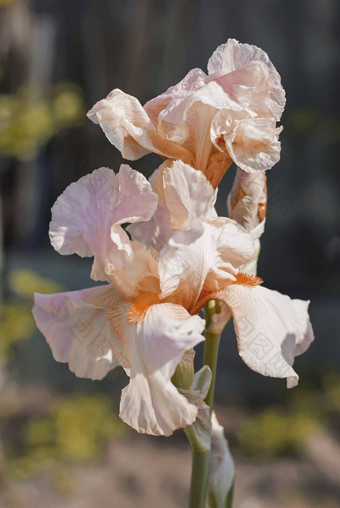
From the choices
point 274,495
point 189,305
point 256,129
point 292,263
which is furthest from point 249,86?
point 292,263

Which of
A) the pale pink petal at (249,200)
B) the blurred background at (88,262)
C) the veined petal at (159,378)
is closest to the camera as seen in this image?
the veined petal at (159,378)

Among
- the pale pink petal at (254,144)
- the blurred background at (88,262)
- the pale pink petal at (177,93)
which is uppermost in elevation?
the pale pink petal at (177,93)

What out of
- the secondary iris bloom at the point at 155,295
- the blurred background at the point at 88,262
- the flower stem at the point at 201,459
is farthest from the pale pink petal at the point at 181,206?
the blurred background at the point at 88,262

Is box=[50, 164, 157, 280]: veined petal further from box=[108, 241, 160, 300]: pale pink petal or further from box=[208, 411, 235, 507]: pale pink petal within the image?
box=[208, 411, 235, 507]: pale pink petal

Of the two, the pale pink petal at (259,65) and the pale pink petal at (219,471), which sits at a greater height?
the pale pink petal at (259,65)

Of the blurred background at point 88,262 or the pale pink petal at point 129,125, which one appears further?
the blurred background at point 88,262

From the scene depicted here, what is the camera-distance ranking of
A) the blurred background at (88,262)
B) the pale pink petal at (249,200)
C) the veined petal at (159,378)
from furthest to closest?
the blurred background at (88,262), the pale pink petal at (249,200), the veined petal at (159,378)

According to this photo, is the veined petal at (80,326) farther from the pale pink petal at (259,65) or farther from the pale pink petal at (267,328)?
the pale pink petal at (259,65)

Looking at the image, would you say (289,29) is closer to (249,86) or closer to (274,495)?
(274,495)
